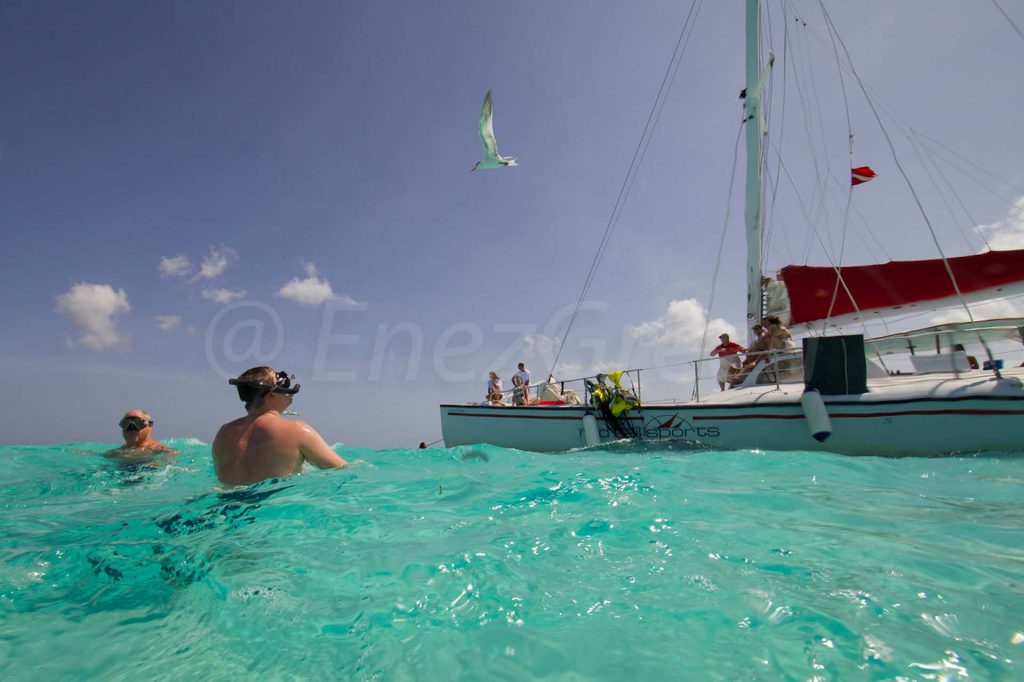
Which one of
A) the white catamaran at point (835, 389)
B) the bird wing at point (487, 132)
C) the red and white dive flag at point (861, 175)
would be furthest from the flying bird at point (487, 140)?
the red and white dive flag at point (861, 175)

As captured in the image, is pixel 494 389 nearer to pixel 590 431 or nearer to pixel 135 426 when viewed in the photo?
pixel 590 431

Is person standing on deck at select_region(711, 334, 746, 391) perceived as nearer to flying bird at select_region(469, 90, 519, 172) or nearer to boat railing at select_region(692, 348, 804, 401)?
boat railing at select_region(692, 348, 804, 401)

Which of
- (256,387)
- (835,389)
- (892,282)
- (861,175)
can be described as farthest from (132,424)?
(861,175)

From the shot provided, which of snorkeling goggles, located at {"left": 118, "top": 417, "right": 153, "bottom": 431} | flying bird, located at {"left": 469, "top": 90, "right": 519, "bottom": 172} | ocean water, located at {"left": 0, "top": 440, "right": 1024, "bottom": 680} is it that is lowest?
ocean water, located at {"left": 0, "top": 440, "right": 1024, "bottom": 680}

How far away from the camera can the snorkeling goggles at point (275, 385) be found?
11.2 ft

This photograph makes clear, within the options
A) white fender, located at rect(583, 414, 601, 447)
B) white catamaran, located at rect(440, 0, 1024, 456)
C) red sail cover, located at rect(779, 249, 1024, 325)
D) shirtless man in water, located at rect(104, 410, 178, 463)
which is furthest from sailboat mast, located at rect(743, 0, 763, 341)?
shirtless man in water, located at rect(104, 410, 178, 463)

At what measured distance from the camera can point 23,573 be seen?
2082 millimetres

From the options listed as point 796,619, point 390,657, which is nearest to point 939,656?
point 796,619

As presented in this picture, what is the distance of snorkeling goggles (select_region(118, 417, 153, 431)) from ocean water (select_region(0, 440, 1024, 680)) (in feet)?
10.6

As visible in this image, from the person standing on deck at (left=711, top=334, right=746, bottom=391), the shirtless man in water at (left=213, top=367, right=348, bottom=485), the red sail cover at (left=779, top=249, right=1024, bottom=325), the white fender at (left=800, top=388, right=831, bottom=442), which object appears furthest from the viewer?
the person standing on deck at (left=711, top=334, right=746, bottom=391)

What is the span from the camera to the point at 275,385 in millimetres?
3488

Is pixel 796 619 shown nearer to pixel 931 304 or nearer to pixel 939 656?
pixel 939 656

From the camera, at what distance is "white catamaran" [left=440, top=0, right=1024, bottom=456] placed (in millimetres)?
6270

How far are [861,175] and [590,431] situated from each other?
918 cm
